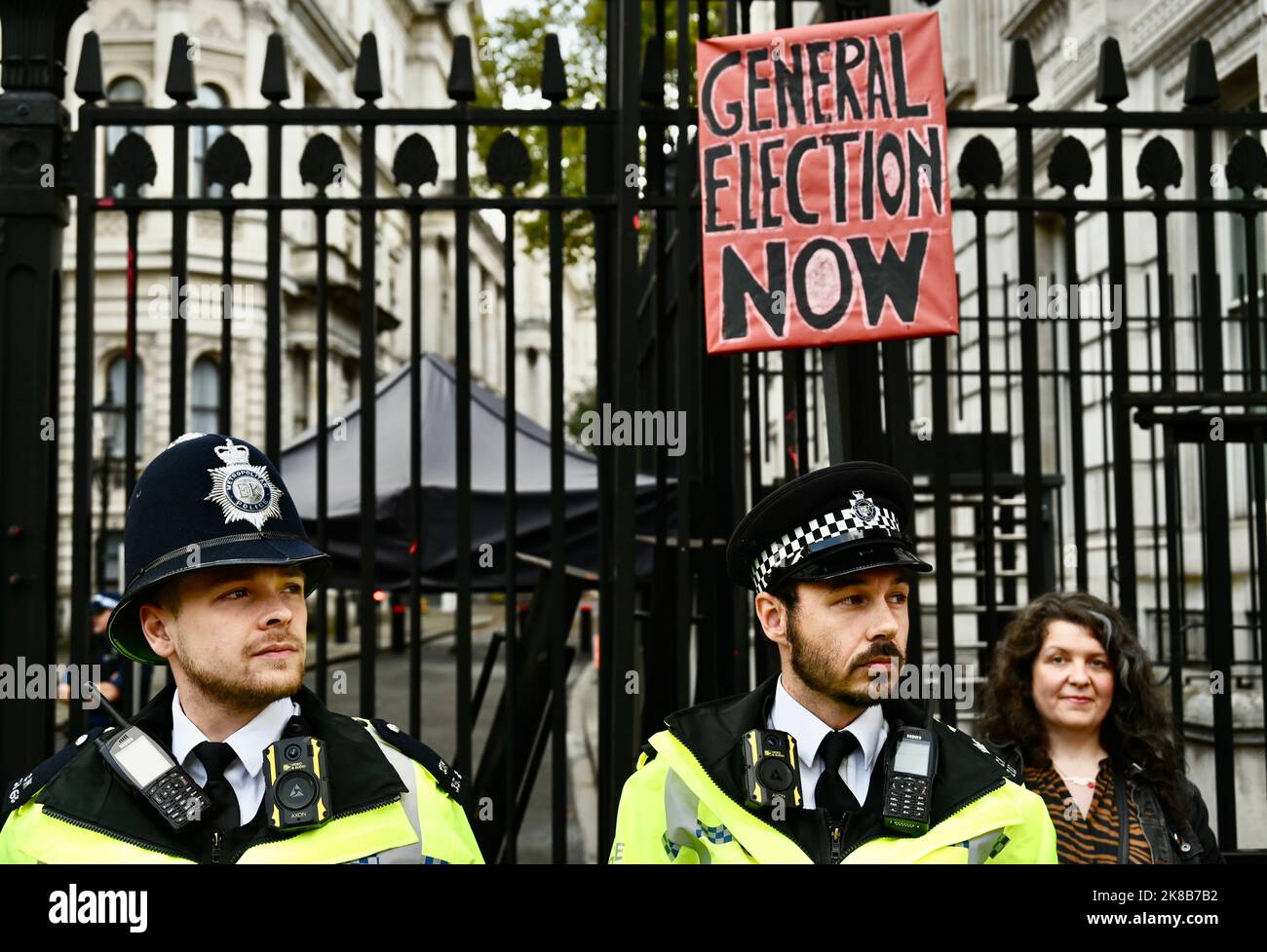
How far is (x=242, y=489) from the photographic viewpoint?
2482 mm

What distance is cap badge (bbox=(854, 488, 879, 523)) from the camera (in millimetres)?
2662

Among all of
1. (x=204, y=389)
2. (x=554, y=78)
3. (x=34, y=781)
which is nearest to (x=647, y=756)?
(x=34, y=781)

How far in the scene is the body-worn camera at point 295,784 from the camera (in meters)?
2.20

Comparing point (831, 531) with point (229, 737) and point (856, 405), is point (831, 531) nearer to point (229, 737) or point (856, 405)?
point (229, 737)

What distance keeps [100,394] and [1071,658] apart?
92.2ft

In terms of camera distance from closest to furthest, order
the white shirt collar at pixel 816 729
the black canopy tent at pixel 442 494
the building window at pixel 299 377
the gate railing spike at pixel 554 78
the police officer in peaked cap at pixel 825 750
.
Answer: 1. the police officer in peaked cap at pixel 825 750
2. the white shirt collar at pixel 816 729
3. the gate railing spike at pixel 554 78
4. the black canopy tent at pixel 442 494
5. the building window at pixel 299 377

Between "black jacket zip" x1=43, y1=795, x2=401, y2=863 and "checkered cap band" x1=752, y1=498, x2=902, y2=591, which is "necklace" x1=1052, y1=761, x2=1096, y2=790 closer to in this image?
"checkered cap band" x1=752, y1=498, x2=902, y2=591

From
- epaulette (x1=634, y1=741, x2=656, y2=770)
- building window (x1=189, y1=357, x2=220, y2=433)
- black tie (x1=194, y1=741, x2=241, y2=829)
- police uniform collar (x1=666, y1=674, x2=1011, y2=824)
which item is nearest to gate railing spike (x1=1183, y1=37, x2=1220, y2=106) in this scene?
police uniform collar (x1=666, y1=674, x2=1011, y2=824)

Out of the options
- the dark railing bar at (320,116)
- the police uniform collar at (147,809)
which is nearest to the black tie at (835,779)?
the police uniform collar at (147,809)

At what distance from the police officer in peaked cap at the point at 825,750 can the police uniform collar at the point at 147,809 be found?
1.94 feet

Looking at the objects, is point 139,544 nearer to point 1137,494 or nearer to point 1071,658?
point 1071,658

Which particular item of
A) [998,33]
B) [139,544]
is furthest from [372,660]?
[998,33]

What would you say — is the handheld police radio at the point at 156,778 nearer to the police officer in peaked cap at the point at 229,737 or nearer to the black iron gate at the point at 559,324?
the police officer in peaked cap at the point at 229,737

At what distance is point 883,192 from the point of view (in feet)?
12.9
